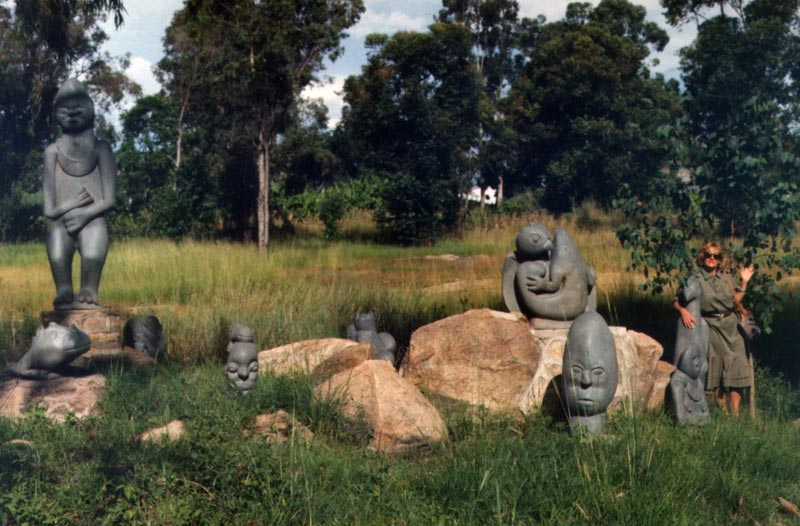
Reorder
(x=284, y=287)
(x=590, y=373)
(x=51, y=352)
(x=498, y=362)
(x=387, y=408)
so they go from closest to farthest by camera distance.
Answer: (x=590, y=373) < (x=387, y=408) < (x=51, y=352) < (x=498, y=362) < (x=284, y=287)

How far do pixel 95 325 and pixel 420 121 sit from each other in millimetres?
15176

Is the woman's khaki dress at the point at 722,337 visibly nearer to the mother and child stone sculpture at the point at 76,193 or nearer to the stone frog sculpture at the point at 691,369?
the stone frog sculpture at the point at 691,369

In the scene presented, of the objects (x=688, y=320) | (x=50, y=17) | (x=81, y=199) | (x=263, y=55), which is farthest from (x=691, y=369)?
(x=263, y=55)

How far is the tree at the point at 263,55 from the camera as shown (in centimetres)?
1791

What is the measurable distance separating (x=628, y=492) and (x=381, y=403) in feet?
5.68

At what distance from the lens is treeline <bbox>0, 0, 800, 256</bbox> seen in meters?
18.2

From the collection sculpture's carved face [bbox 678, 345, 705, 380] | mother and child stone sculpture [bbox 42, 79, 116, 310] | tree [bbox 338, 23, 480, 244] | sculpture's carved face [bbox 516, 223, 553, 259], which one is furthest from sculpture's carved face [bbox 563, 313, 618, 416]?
tree [bbox 338, 23, 480, 244]

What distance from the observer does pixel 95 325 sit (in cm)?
700

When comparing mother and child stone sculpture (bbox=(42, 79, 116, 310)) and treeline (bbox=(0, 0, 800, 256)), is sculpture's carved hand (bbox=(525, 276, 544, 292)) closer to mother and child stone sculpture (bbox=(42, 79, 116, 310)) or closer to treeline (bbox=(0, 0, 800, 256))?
mother and child stone sculpture (bbox=(42, 79, 116, 310))

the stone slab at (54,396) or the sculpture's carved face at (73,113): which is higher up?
the sculpture's carved face at (73,113)

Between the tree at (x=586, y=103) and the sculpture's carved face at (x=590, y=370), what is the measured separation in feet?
36.4

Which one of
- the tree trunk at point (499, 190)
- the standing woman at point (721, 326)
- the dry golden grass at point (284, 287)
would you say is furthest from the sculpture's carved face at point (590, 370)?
the tree trunk at point (499, 190)

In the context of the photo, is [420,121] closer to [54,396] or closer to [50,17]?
[50,17]

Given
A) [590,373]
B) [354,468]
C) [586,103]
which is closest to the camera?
[354,468]
